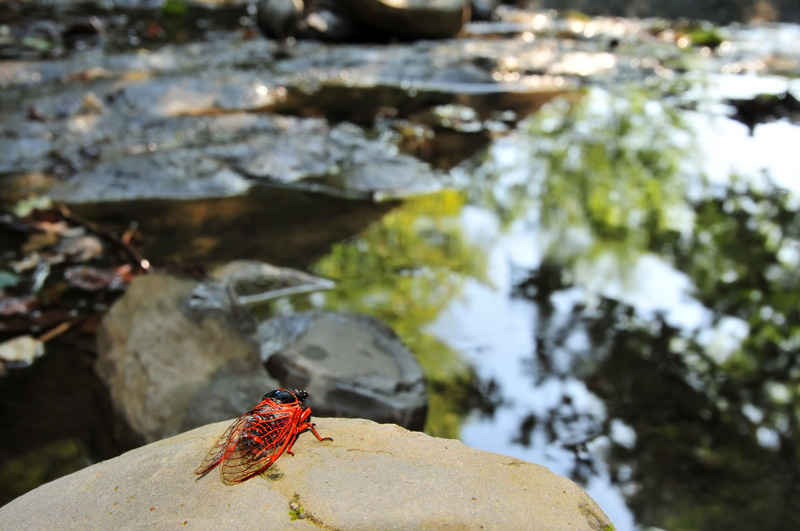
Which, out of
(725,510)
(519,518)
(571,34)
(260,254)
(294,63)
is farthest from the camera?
(571,34)

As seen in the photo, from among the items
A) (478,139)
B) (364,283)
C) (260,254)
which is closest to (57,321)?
(260,254)

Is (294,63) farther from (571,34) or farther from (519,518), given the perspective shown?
(519,518)

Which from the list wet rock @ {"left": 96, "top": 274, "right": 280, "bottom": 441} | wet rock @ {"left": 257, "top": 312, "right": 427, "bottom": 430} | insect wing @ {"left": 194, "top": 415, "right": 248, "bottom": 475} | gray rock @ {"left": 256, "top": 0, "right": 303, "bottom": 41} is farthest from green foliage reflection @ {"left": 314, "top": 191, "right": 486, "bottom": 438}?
gray rock @ {"left": 256, "top": 0, "right": 303, "bottom": 41}

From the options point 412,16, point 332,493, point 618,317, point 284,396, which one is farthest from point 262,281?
point 412,16

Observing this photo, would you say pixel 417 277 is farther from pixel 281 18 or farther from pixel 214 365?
pixel 281 18

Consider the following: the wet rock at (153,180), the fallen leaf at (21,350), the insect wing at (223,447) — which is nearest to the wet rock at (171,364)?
the fallen leaf at (21,350)

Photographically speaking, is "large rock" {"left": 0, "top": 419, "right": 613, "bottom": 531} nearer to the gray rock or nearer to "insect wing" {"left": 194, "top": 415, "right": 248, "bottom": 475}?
"insect wing" {"left": 194, "top": 415, "right": 248, "bottom": 475}
